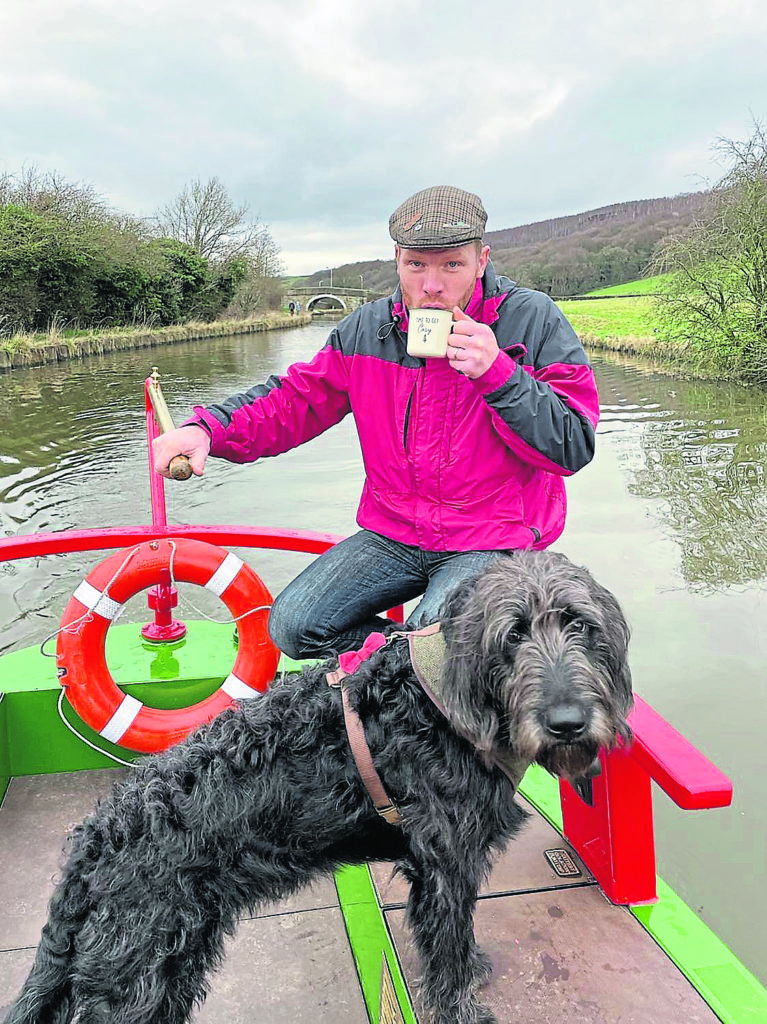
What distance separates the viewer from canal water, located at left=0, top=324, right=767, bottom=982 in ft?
12.8

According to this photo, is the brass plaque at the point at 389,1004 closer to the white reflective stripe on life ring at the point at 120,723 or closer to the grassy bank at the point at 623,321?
the white reflective stripe on life ring at the point at 120,723

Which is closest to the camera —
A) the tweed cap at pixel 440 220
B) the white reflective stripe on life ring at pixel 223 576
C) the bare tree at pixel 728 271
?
the tweed cap at pixel 440 220

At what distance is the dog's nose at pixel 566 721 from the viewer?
1584 mm

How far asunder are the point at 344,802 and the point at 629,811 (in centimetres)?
99

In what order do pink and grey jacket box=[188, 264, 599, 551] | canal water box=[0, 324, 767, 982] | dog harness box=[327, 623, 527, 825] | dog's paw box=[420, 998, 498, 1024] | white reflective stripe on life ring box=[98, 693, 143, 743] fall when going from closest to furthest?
dog harness box=[327, 623, 527, 825], dog's paw box=[420, 998, 498, 1024], pink and grey jacket box=[188, 264, 599, 551], white reflective stripe on life ring box=[98, 693, 143, 743], canal water box=[0, 324, 767, 982]

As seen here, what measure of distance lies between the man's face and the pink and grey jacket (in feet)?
0.50

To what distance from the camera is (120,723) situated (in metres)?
2.96

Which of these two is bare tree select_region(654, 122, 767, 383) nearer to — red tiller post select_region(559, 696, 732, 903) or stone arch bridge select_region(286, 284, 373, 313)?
red tiller post select_region(559, 696, 732, 903)

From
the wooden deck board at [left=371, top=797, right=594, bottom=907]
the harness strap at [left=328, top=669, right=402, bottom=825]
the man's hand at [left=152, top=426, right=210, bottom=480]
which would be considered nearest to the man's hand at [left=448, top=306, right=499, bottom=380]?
the man's hand at [left=152, top=426, right=210, bottom=480]

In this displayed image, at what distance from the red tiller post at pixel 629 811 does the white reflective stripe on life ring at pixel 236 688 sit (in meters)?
1.28

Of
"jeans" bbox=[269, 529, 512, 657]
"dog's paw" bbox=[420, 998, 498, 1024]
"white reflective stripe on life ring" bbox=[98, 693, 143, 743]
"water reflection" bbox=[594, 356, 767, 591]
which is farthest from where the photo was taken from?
"water reflection" bbox=[594, 356, 767, 591]

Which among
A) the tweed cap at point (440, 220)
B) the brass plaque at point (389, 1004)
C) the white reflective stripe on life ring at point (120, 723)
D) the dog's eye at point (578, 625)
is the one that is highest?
the tweed cap at point (440, 220)

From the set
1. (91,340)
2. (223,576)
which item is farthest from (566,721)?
(91,340)

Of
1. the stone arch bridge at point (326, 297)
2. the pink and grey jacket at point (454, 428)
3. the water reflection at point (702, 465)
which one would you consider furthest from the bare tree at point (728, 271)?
the stone arch bridge at point (326, 297)
